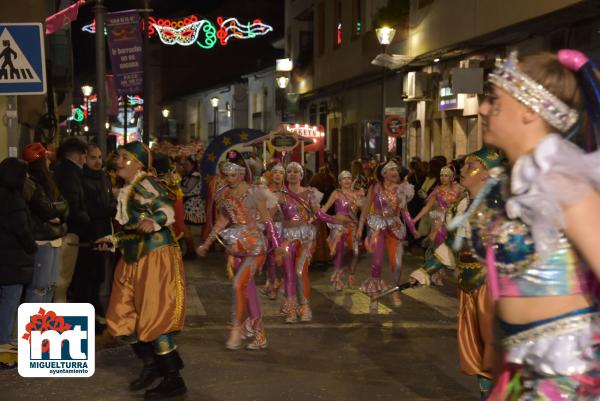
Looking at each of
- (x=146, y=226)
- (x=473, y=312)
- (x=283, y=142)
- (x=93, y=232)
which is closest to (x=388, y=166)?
(x=93, y=232)

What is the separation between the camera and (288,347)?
946 cm

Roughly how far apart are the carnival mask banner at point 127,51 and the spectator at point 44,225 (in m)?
13.4

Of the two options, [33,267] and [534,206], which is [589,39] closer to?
[33,267]

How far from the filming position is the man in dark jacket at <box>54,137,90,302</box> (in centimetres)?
949

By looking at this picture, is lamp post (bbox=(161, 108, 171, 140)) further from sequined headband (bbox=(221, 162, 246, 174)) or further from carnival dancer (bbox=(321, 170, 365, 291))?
sequined headband (bbox=(221, 162, 246, 174))

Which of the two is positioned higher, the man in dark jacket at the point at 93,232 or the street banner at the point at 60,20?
the street banner at the point at 60,20

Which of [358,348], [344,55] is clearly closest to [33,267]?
[358,348]

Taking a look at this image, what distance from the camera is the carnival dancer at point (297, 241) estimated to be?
36.3 ft

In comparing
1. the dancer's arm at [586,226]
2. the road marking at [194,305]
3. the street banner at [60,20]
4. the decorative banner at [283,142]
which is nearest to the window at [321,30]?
the decorative banner at [283,142]

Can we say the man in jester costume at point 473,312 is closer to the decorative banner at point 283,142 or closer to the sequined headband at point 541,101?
the sequined headband at point 541,101

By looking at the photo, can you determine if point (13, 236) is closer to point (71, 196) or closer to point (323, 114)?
point (71, 196)

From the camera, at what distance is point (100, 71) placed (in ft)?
47.8

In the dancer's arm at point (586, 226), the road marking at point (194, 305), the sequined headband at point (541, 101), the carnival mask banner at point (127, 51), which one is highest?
the carnival mask banner at point (127, 51)

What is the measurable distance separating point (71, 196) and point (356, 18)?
2769 cm
